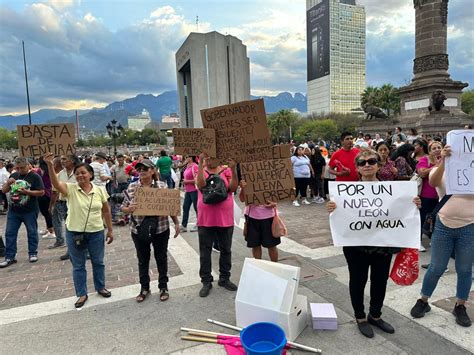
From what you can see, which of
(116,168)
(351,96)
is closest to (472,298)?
(116,168)

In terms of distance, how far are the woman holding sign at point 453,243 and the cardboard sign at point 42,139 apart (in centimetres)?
482

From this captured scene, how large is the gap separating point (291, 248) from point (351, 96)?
143637 mm

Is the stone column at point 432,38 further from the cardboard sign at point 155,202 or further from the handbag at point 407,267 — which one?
the cardboard sign at point 155,202

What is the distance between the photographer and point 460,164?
336 cm

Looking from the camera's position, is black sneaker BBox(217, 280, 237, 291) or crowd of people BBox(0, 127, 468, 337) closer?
crowd of people BBox(0, 127, 468, 337)

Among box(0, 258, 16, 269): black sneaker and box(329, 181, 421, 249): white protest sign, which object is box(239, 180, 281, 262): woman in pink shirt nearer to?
box(329, 181, 421, 249): white protest sign

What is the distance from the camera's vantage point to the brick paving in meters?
4.60

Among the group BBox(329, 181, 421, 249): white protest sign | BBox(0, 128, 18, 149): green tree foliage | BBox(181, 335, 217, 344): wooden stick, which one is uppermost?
BBox(0, 128, 18, 149): green tree foliage

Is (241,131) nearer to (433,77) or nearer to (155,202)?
(155,202)

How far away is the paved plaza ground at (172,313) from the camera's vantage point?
321 cm

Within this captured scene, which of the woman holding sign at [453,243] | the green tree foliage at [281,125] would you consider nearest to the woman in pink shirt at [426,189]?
the woman holding sign at [453,243]

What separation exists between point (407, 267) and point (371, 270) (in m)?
0.40

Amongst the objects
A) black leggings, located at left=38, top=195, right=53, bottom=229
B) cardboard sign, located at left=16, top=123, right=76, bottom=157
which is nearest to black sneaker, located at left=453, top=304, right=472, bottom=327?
cardboard sign, located at left=16, top=123, right=76, bottom=157

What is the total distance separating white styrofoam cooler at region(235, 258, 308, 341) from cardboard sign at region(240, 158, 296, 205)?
1.01 m
